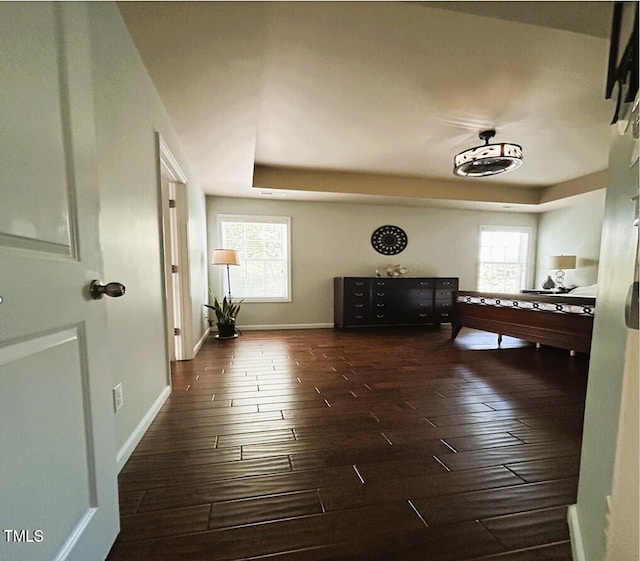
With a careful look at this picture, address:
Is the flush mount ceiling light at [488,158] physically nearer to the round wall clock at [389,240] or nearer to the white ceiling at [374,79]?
the white ceiling at [374,79]

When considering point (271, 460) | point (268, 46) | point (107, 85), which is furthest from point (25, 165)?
point (268, 46)

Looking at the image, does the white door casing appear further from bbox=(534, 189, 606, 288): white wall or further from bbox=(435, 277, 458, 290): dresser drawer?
bbox=(534, 189, 606, 288): white wall

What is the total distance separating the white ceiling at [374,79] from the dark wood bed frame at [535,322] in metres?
1.76

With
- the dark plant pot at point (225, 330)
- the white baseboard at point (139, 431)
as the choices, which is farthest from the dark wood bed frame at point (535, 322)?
the white baseboard at point (139, 431)

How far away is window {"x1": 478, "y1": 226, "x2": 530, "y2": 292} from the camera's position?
18.7 ft

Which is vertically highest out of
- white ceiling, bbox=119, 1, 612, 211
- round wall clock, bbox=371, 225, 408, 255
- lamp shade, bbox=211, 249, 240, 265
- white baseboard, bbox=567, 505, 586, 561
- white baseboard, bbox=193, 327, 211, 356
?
white ceiling, bbox=119, 1, 612, 211

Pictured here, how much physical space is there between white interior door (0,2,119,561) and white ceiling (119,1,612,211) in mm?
952

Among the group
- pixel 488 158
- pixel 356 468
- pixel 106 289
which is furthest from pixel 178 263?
pixel 488 158

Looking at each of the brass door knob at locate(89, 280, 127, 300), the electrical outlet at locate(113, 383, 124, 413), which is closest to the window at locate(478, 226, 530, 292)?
the electrical outlet at locate(113, 383, 124, 413)

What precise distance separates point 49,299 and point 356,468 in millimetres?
1387

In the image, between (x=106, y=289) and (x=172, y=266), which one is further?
(x=172, y=266)

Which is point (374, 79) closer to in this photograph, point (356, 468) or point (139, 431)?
point (356, 468)

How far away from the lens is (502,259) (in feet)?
19.0

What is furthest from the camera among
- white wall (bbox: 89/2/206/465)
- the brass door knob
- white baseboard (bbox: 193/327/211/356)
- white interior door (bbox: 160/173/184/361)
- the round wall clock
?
the round wall clock
